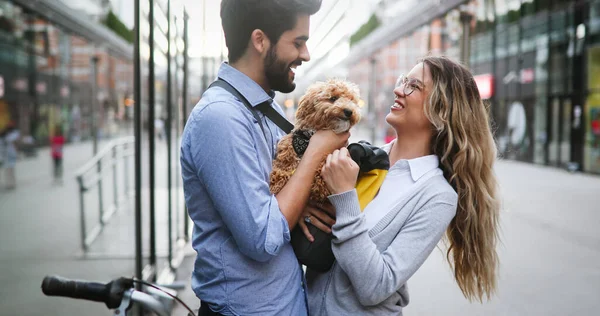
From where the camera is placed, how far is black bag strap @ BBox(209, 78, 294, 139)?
147 cm

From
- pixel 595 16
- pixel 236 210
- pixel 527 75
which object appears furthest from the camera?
pixel 527 75

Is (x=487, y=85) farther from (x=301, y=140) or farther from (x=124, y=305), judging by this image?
(x=124, y=305)

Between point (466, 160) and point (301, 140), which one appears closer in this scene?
point (301, 140)

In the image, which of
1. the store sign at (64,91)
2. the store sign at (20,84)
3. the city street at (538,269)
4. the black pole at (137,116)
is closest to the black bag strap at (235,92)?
the city street at (538,269)

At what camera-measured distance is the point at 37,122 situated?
21.8 m

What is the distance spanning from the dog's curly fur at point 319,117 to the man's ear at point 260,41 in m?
0.32

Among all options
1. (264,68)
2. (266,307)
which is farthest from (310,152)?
(266,307)

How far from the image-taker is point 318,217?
1.61 m

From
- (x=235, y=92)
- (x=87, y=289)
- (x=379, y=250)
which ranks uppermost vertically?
(x=235, y=92)

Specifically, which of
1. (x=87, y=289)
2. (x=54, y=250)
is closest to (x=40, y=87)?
(x=54, y=250)

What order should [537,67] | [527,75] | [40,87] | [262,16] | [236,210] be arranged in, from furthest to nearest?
[40,87]
[527,75]
[537,67]
[262,16]
[236,210]

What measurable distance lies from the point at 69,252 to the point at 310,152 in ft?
17.7

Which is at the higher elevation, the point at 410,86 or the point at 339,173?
the point at 410,86

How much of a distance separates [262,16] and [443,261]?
1705 mm
